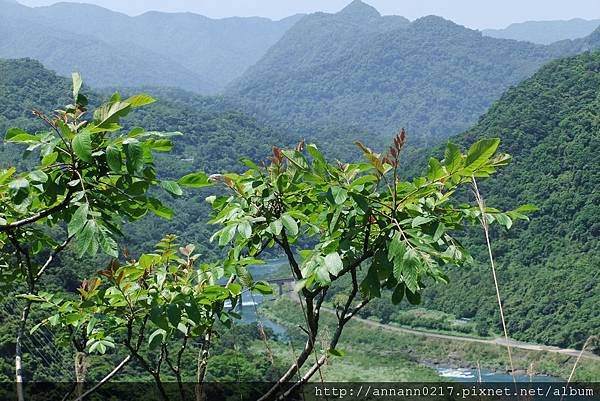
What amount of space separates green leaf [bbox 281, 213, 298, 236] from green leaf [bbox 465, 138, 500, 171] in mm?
299

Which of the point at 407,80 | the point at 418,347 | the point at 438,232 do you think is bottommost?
the point at 418,347

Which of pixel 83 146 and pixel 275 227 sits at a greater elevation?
pixel 83 146

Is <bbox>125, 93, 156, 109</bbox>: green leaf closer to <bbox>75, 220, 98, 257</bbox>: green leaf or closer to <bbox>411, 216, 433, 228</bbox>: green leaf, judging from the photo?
<bbox>75, 220, 98, 257</bbox>: green leaf

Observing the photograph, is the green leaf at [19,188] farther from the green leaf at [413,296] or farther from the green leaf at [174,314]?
the green leaf at [413,296]

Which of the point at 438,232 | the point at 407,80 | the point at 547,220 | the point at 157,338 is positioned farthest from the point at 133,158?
the point at 407,80

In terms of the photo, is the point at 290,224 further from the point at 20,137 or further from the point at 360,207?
the point at 20,137

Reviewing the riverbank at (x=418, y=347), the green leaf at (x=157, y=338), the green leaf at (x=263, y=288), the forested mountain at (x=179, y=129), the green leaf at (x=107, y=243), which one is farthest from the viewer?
the forested mountain at (x=179, y=129)

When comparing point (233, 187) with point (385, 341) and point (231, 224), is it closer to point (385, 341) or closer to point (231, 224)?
point (231, 224)

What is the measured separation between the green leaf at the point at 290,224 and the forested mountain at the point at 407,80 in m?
111

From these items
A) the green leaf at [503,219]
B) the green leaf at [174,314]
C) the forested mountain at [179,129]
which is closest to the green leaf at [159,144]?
the green leaf at [174,314]

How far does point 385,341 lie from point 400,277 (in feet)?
88.8

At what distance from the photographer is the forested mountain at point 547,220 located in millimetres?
24766

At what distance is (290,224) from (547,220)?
105 feet

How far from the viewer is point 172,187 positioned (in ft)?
3.70
